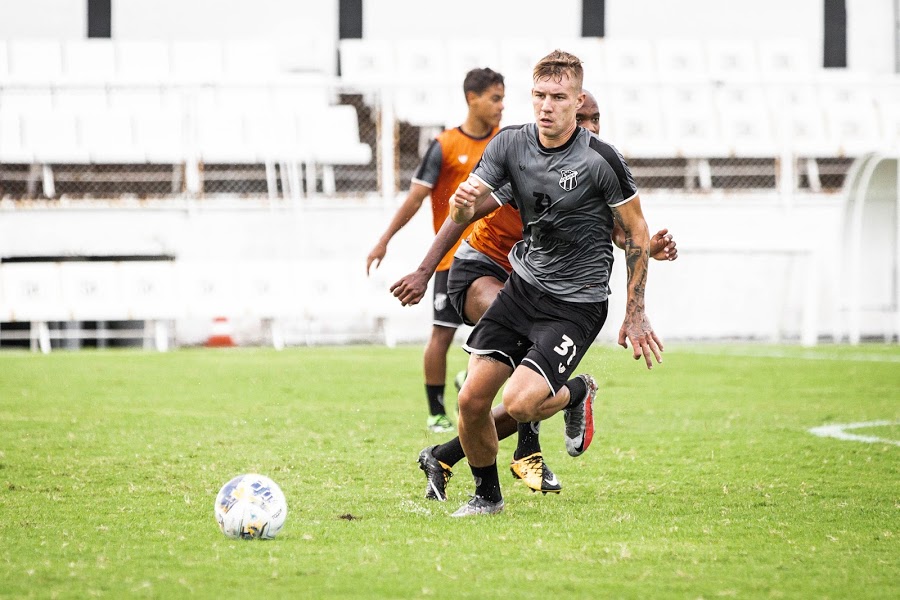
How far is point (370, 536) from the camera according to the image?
4457 mm

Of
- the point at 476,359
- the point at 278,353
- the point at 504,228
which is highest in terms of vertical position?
the point at 504,228

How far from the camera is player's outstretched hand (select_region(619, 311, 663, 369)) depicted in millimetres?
5098

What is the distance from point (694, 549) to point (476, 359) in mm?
1365

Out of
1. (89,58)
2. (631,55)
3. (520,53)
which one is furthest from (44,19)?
(631,55)

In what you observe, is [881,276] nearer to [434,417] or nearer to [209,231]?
[209,231]

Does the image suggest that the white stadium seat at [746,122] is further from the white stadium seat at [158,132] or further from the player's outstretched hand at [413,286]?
the player's outstretched hand at [413,286]

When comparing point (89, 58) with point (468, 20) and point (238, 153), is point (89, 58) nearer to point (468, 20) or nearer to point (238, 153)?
point (238, 153)

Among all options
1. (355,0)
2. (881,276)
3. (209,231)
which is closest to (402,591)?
(209,231)

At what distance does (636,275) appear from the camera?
518 centimetres

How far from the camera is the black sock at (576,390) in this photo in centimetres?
542

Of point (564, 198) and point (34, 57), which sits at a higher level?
point (34, 57)

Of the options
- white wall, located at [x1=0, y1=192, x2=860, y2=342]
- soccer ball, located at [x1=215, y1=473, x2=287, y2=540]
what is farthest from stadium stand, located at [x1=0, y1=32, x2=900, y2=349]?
soccer ball, located at [x1=215, y1=473, x2=287, y2=540]

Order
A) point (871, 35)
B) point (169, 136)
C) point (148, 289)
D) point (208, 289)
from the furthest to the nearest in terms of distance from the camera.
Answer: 1. point (871, 35)
2. point (169, 136)
3. point (208, 289)
4. point (148, 289)

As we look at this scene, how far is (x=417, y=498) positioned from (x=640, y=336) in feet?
4.12
